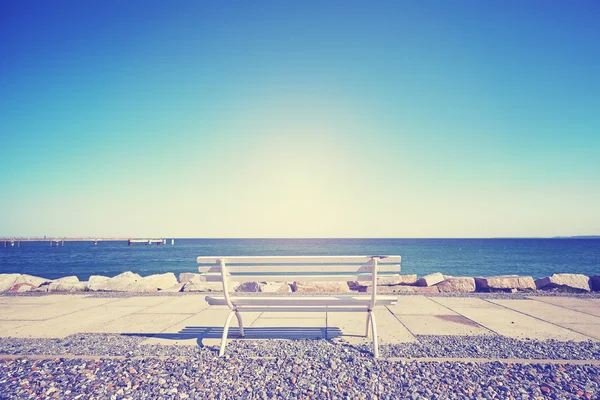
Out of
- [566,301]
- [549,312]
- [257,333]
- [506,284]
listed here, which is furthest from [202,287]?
[566,301]

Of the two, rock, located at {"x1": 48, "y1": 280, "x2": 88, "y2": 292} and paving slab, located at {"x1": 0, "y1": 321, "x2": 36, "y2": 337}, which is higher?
paving slab, located at {"x1": 0, "y1": 321, "x2": 36, "y2": 337}

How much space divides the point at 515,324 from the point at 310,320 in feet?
9.91

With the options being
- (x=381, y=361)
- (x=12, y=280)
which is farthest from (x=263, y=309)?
(x=12, y=280)

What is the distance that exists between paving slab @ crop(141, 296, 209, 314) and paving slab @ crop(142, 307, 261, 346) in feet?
1.46

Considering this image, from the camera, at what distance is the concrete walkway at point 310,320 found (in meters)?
4.50

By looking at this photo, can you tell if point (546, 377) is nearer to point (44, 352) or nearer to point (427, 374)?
point (427, 374)

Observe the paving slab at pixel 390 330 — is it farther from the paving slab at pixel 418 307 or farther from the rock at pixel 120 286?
the rock at pixel 120 286

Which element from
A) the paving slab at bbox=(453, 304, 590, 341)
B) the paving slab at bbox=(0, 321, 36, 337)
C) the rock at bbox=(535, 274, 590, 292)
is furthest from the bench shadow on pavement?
the rock at bbox=(535, 274, 590, 292)

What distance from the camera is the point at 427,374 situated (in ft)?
10.2

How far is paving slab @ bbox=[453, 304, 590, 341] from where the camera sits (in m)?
4.41

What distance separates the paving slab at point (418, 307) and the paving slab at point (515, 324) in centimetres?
29

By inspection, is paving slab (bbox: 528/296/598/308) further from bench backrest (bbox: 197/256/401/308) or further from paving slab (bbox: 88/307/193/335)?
paving slab (bbox: 88/307/193/335)

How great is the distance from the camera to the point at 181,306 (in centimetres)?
659

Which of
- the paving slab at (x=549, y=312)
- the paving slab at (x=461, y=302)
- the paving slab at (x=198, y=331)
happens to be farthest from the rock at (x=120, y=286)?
the paving slab at (x=549, y=312)
